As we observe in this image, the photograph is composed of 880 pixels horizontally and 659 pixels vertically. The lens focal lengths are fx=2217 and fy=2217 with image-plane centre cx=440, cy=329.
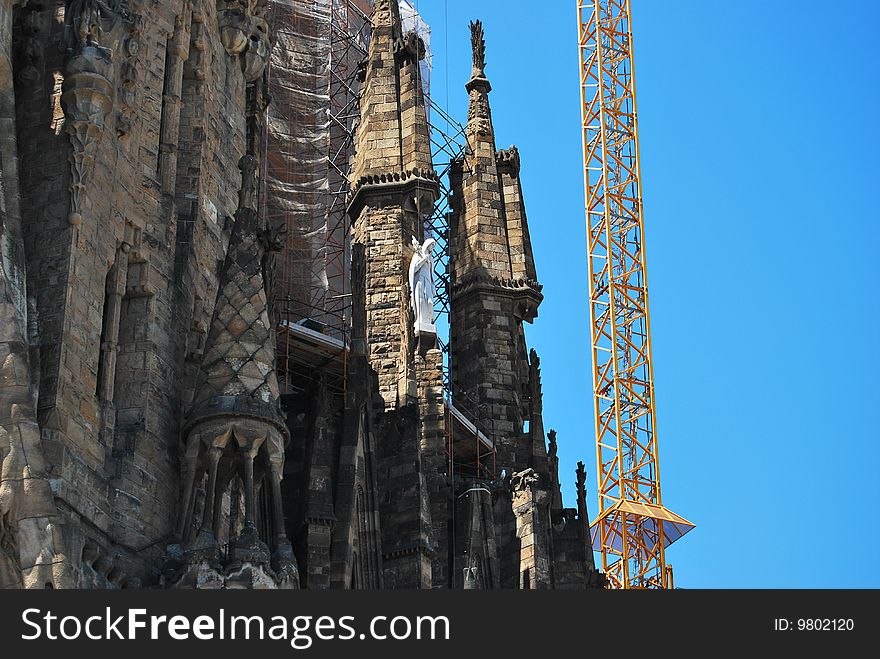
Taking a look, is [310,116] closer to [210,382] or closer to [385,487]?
[385,487]

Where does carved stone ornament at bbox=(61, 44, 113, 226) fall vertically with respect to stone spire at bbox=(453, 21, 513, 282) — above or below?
below

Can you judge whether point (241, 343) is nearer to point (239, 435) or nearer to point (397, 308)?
point (239, 435)

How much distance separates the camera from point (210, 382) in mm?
36469

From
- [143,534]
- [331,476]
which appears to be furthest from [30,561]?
[331,476]

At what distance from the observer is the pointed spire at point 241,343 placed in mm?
36312

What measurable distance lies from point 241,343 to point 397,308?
18.7m

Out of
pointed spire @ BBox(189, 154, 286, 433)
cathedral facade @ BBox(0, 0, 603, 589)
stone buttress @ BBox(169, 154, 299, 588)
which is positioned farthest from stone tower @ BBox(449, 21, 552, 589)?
stone buttress @ BBox(169, 154, 299, 588)

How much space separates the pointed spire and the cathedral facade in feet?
0.12

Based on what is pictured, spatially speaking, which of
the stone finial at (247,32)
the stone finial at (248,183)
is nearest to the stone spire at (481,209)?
A: the stone finial at (247,32)

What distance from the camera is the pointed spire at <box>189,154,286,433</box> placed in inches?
1430

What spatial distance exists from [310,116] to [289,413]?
58.6 ft

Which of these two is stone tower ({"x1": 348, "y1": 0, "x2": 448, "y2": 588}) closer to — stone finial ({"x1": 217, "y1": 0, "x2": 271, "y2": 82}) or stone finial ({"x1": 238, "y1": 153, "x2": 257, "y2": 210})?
stone finial ({"x1": 217, "y1": 0, "x2": 271, "y2": 82})

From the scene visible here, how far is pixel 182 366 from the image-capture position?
37.8 m

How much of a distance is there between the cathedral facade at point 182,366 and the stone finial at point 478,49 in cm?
1563
